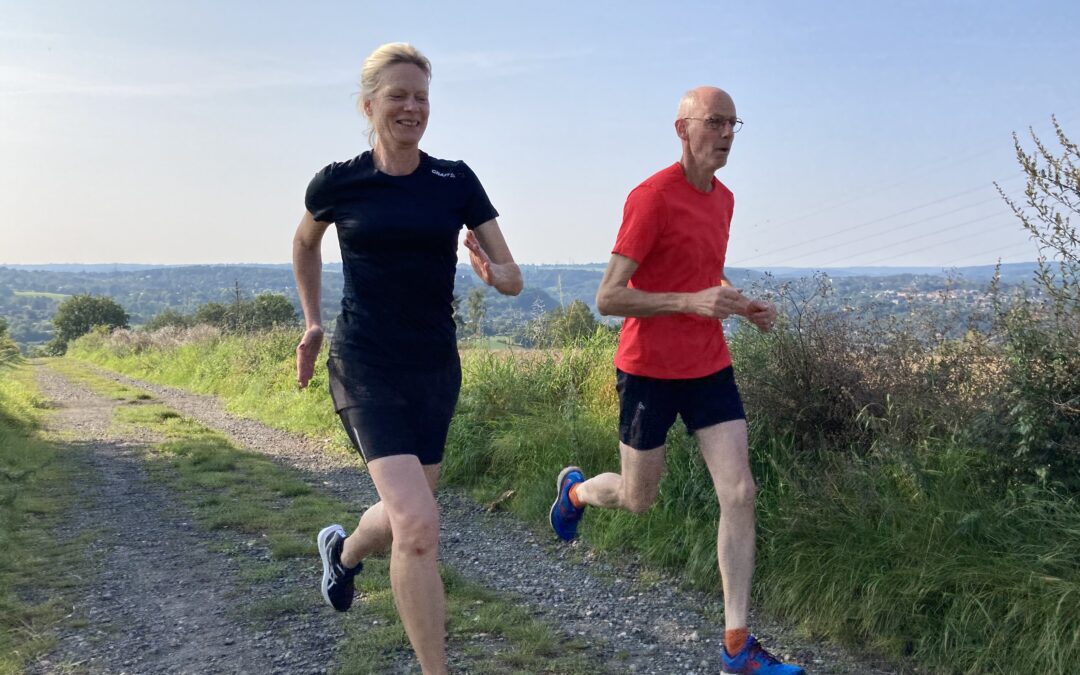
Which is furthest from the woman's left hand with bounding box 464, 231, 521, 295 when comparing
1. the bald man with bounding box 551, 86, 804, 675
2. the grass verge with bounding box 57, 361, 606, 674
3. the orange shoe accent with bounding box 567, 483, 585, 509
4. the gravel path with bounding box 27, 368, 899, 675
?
the orange shoe accent with bounding box 567, 483, 585, 509

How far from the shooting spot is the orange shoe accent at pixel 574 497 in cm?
515

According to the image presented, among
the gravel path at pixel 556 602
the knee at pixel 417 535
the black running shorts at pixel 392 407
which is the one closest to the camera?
the knee at pixel 417 535

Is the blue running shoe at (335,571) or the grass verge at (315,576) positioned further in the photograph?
the blue running shoe at (335,571)

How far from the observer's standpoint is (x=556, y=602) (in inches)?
194

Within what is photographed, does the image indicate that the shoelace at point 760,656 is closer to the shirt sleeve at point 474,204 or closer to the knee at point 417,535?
the knee at point 417,535

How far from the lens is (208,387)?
1922cm

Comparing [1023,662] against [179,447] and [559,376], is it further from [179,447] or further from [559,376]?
[179,447]

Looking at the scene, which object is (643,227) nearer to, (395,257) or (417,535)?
(395,257)

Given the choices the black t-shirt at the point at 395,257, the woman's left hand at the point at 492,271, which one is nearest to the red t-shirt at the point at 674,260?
the woman's left hand at the point at 492,271

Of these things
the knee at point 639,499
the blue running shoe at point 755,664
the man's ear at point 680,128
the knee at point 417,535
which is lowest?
the blue running shoe at point 755,664

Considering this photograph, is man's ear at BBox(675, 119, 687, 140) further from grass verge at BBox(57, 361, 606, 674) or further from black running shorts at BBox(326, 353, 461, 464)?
grass verge at BBox(57, 361, 606, 674)

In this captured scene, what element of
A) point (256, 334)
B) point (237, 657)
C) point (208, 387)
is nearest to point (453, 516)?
point (237, 657)

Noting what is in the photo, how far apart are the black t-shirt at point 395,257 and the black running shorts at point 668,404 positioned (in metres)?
0.98

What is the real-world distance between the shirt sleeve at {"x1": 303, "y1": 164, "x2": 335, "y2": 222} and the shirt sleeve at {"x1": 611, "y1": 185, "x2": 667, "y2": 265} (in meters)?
1.17
